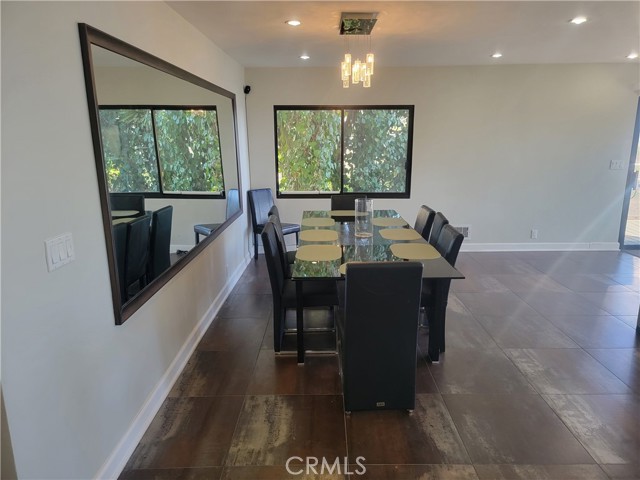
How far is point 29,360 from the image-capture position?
51.2 inches

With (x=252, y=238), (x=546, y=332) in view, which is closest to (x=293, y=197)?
(x=252, y=238)

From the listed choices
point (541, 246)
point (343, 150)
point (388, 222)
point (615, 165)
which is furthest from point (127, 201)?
point (615, 165)

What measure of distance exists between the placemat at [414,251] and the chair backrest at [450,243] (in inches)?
3.8

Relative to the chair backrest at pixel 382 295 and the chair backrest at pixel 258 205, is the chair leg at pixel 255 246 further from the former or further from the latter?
the chair backrest at pixel 382 295

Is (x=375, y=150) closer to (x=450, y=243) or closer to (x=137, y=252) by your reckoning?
(x=450, y=243)

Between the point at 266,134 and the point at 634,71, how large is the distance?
4745 millimetres

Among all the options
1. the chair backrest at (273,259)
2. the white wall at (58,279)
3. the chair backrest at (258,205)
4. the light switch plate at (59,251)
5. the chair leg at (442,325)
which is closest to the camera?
the white wall at (58,279)

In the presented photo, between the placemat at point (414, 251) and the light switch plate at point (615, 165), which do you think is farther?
the light switch plate at point (615, 165)

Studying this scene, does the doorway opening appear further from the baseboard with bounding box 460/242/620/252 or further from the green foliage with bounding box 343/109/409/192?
the green foliage with bounding box 343/109/409/192

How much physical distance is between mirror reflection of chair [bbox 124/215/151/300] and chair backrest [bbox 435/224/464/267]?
6.39 feet

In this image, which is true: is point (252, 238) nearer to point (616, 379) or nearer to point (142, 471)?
point (142, 471)

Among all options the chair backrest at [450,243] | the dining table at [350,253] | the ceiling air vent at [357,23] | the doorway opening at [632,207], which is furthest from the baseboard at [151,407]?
the doorway opening at [632,207]

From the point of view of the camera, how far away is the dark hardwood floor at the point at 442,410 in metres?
1.90

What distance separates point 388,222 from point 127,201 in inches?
93.5
